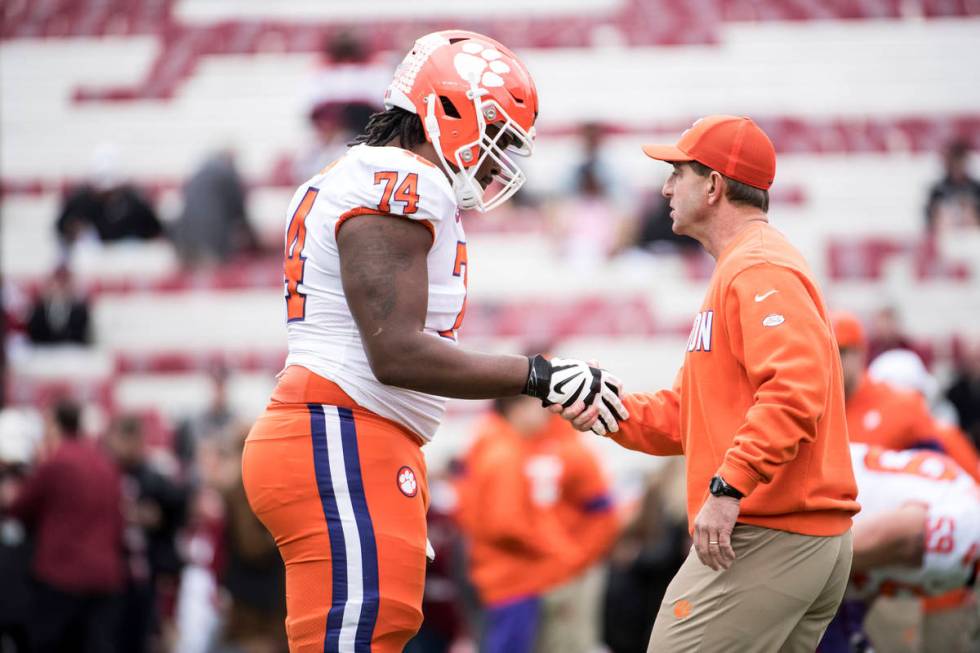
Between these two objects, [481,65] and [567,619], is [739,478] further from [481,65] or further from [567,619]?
[567,619]

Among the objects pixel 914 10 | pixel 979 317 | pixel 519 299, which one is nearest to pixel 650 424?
pixel 519 299

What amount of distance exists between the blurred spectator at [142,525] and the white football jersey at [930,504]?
563 centimetres

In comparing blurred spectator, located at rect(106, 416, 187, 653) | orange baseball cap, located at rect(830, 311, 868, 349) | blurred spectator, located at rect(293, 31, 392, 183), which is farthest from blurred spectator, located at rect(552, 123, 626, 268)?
orange baseball cap, located at rect(830, 311, 868, 349)

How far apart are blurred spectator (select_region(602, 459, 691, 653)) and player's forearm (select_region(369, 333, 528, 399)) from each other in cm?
413

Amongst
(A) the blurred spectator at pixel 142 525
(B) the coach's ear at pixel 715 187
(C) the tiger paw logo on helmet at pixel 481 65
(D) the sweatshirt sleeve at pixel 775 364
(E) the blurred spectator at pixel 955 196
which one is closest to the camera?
(D) the sweatshirt sleeve at pixel 775 364

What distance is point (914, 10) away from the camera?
18.5 meters

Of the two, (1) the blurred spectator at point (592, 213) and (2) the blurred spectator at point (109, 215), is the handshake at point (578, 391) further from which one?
(2) the blurred spectator at point (109, 215)

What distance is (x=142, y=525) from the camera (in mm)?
9469

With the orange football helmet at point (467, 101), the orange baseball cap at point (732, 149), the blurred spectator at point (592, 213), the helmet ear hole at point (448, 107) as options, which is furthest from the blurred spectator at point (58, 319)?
the orange baseball cap at point (732, 149)

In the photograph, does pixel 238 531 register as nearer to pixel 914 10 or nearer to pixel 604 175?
pixel 604 175

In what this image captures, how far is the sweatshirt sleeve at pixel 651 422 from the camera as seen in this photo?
4234 mm

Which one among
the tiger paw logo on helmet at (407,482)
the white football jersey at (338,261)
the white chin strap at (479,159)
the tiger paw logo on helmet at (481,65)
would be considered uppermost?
the tiger paw logo on helmet at (481,65)

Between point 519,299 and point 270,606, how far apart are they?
541 centimetres

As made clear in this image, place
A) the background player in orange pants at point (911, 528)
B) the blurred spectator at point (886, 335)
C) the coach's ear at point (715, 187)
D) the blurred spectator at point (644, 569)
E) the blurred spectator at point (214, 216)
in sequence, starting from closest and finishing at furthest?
1. the coach's ear at point (715, 187)
2. the background player in orange pants at point (911, 528)
3. the blurred spectator at point (644, 569)
4. the blurred spectator at point (886, 335)
5. the blurred spectator at point (214, 216)
